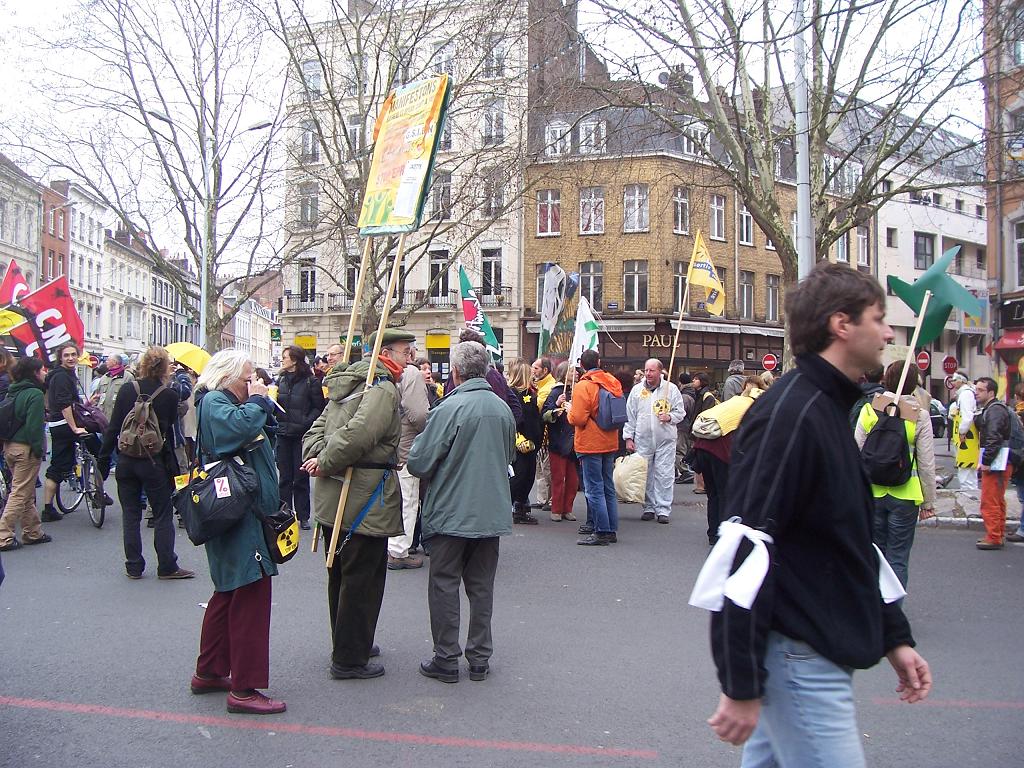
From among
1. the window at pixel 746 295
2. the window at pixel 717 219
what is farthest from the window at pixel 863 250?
the window at pixel 717 219

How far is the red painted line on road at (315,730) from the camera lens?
4.18 meters

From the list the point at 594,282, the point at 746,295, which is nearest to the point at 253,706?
the point at 594,282

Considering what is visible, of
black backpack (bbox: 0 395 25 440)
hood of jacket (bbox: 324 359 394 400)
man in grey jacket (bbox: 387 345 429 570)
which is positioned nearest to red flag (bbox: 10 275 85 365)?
black backpack (bbox: 0 395 25 440)

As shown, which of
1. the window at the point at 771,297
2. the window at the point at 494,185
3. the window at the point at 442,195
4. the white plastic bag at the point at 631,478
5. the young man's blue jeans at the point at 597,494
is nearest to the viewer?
the young man's blue jeans at the point at 597,494

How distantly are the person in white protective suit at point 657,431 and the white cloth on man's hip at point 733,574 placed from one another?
29.6ft

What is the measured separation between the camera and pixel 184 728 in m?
4.41

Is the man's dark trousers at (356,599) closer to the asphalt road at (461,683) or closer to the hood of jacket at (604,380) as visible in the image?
the asphalt road at (461,683)

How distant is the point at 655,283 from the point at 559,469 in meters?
28.8

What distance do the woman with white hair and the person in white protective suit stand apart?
275 inches

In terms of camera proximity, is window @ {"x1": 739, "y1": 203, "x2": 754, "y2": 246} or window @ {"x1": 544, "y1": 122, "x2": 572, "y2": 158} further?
window @ {"x1": 739, "y1": 203, "x2": 754, "y2": 246}

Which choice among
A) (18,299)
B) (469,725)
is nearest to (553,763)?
(469,725)

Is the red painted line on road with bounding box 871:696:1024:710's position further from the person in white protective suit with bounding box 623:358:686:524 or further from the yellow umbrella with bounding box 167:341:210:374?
the yellow umbrella with bounding box 167:341:210:374

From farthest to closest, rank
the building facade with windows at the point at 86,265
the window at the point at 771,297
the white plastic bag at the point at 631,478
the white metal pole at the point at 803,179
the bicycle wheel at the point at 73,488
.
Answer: the building facade with windows at the point at 86,265
the window at the point at 771,297
the white metal pole at the point at 803,179
the white plastic bag at the point at 631,478
the bicycle wheel at the point at 73,488

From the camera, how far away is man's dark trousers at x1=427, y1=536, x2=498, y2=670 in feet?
16.9
